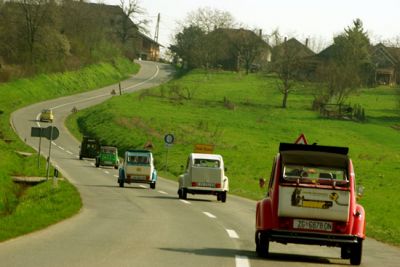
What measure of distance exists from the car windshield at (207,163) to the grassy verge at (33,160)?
4.98 meters

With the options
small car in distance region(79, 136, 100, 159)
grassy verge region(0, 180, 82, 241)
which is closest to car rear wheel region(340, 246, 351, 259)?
grassy verge region(0, 180, 82, 241)

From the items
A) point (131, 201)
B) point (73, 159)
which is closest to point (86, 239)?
point (131, 201)

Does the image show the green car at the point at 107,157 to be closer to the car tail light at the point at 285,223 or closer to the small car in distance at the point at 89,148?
the small car in distance at the point at 89,148

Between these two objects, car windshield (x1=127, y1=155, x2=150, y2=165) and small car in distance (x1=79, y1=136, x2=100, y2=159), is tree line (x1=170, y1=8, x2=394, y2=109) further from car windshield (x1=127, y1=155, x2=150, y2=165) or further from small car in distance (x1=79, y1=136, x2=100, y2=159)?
car windshield (x1=127, y1=155, x2=150, y2=165)

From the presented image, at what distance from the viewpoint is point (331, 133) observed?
268ft

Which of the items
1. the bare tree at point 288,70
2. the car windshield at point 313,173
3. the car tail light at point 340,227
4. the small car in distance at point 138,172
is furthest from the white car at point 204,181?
the bare tree at point 288,70

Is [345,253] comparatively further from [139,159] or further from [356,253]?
[139,159]

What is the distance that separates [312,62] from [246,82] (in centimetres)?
2372

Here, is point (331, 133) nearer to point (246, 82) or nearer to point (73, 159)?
point (73, 159)

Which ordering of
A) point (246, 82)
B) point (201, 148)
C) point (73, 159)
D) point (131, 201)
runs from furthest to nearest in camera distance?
point (246, 82) → point (73, 159) → point (201, 148) → point (131, 201)

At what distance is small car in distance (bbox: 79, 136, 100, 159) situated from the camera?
66.6 m

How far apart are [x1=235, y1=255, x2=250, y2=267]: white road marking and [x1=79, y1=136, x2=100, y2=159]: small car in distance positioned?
5238 cm

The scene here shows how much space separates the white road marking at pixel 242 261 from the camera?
1346cm

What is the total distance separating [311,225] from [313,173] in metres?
1.15
